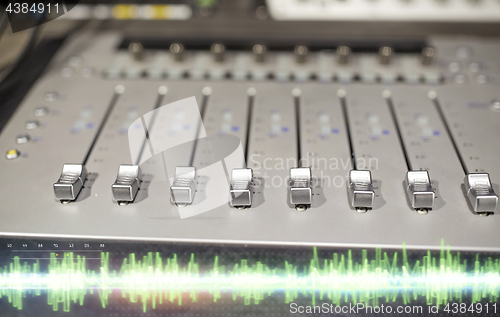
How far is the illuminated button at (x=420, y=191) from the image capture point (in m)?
0.84

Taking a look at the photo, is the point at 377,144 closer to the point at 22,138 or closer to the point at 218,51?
the point at 218,51

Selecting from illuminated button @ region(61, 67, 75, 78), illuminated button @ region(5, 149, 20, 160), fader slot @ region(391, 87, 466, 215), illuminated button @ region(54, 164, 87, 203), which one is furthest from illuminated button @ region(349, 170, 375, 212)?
illuminated button @ region(61, 67, 75, 78)

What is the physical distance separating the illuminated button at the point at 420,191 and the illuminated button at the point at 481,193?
0.07 meters

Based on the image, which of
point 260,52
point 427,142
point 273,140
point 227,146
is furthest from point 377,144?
point 260,52

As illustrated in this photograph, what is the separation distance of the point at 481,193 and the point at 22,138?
1.00m

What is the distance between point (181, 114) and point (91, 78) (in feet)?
1.06

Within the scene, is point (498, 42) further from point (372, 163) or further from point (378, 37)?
point (372, 163)

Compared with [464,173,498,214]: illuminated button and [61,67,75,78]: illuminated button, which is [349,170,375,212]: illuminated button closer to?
[464,173,498,214]: illuminated button

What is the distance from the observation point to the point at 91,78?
4.09ft

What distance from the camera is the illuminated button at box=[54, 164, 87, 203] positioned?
34.5 inches

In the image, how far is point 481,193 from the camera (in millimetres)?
840

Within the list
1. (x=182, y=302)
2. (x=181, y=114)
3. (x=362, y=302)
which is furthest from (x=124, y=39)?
(x=362, y=302)

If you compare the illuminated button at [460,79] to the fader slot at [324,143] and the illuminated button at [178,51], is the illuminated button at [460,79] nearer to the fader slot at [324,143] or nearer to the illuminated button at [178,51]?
the fader slot at [324,143]

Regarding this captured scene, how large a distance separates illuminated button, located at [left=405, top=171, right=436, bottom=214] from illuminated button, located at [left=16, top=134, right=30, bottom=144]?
0.86 m
